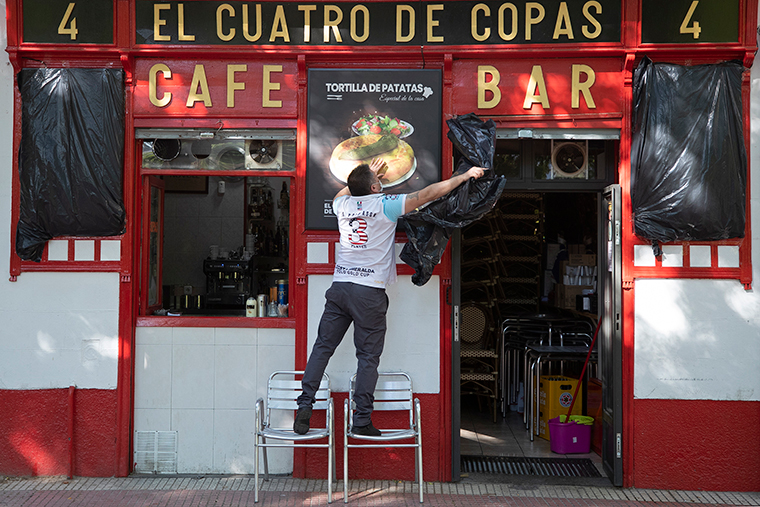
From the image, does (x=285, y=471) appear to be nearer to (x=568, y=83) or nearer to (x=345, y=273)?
(x=345, y=273)

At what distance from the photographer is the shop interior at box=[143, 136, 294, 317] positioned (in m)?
5.32

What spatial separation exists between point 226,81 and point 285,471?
314cm

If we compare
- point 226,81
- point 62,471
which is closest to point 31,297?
point 62,471

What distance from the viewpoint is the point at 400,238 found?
5051 mm

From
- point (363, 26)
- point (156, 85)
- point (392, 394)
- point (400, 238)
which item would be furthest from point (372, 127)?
point (392, 394)

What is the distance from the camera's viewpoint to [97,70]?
5168 millimetres

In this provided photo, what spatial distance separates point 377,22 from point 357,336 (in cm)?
246

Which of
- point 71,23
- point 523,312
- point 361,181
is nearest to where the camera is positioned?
point 361,181

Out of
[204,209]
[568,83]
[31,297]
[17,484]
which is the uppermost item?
[568,83]

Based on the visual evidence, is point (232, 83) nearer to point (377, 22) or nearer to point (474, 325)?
point (377, 22)

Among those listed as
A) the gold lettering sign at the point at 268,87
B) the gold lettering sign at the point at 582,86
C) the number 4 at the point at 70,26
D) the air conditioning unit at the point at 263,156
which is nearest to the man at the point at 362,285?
the air conditioning unit at the point at 263,156

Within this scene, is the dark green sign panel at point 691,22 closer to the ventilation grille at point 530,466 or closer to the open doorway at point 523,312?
the open doorway at point 523,312

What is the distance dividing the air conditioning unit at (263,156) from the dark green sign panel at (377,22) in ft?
2.65

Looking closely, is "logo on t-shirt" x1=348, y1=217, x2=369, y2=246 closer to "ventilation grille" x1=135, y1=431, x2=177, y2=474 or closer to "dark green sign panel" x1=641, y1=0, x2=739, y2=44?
"ventilation grille" x1=135, y1=431, x2=177, y2=474
